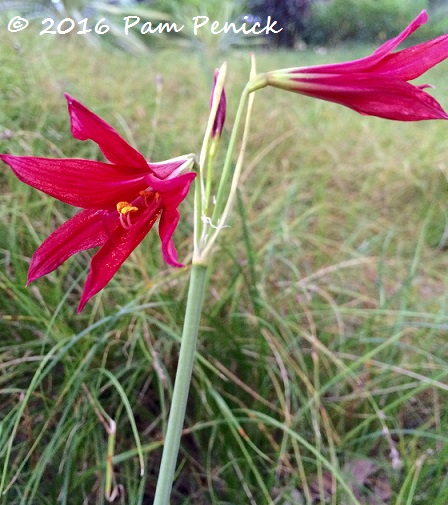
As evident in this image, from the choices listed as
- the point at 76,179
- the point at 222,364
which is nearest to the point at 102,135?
the point at 76,179

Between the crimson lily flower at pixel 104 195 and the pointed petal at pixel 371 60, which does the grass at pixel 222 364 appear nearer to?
the crimson lily flower at pixel 104 195

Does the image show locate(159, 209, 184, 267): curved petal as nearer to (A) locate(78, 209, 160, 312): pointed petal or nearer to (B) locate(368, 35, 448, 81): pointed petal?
(A) locate(78, 209, 160, 312): pointed petal

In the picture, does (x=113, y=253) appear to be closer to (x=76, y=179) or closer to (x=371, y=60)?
(x=76, y=179)

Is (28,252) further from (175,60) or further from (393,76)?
(175,60)

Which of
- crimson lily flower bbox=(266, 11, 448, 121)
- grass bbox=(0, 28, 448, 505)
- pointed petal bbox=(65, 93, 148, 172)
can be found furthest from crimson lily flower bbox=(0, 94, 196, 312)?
grass bbox=(0, 28, 448, 505)

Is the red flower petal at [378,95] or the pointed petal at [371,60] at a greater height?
the pointed petal at [371,60]

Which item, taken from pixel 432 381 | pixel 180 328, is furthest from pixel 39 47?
pixel 432 381

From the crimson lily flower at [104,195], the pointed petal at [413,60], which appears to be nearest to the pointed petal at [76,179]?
the crimson lily flower at [104,195]

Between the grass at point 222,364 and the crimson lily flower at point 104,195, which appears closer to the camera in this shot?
the crimson lily flower at point 104,195

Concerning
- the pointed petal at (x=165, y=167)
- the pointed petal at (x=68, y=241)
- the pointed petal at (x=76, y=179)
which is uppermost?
the pointed petal at (x=76, y=179)
